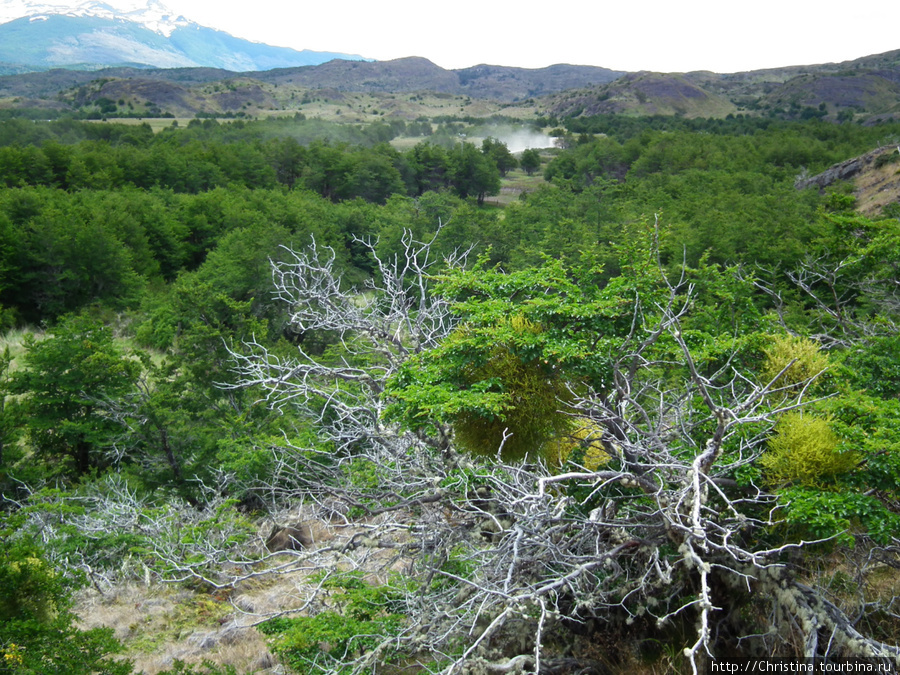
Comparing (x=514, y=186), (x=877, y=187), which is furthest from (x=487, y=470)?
(x=514, y=186)

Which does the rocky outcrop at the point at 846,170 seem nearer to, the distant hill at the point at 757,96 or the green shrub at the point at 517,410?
the green shrub at the point at 517,410

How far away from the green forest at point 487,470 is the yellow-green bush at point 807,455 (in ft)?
0.07

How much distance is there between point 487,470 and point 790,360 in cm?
386

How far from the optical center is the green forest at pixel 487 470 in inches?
194

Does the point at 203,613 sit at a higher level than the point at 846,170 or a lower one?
lower

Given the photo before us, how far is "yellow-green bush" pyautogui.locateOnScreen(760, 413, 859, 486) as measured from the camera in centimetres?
469

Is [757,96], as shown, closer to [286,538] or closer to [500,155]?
[500,155]

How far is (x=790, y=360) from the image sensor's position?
6.72 metres

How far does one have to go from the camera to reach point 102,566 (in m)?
10.8

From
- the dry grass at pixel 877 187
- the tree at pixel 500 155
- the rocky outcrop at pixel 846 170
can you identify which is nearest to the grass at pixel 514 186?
the tree at pixel 500 155

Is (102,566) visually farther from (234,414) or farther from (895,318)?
(895,318)

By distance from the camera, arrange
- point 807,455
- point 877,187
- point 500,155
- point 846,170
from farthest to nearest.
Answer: point 500,155, point 846,170, point 877,187, point 807,455

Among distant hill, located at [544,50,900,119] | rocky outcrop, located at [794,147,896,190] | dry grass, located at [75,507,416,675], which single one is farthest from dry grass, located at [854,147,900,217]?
distant hill, located at [544,50,900,119]

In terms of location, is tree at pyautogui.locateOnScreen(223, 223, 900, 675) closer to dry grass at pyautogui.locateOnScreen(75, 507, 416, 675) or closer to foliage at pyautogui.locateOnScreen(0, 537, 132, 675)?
dry grass at pyautogui.locateOnScreen(75, 507, 416, 675)
